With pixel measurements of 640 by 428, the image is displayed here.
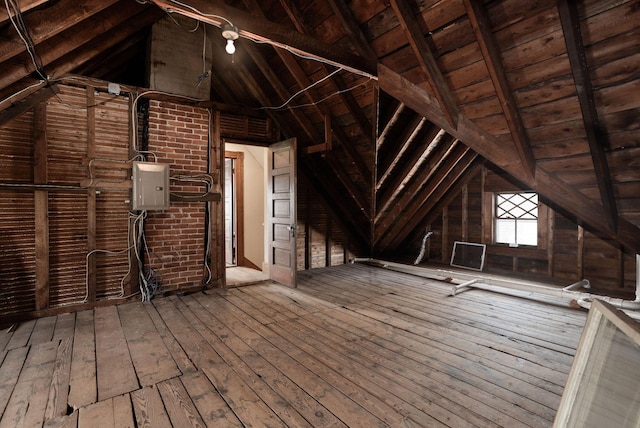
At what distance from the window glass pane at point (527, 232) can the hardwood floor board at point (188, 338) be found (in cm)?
552

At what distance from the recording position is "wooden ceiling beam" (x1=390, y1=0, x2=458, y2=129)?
2.70m

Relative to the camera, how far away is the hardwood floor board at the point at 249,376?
1860 mm

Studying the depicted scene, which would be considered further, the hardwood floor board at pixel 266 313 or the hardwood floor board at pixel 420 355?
the hardwood floor board at pixel 266 313

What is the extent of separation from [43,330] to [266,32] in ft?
11.3

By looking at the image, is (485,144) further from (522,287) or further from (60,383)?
(60,383)

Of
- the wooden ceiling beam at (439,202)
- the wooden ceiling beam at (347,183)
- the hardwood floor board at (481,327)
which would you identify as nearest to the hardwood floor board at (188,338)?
the hardwood floor board at (481,327)

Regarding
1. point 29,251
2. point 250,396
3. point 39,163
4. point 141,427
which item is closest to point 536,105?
point 250,396

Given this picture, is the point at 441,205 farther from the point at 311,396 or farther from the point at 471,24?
the point at 311,396

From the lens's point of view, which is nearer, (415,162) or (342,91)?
(342,91)

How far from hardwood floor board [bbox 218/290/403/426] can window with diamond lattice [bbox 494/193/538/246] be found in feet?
16.2

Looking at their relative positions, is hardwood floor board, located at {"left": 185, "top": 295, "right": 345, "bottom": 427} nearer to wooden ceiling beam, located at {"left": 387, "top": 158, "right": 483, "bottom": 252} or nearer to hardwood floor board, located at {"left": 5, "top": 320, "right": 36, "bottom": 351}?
hardwood floor board, located at {"left": 5, "top": 320, "right": 36, "bottom": 351}

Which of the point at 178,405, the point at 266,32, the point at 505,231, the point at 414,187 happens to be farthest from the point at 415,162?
the point at 178,405

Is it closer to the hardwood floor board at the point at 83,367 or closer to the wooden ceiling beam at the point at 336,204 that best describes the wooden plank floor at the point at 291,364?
the hardwood floor board at the point at 83,367

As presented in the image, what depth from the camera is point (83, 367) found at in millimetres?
2416
